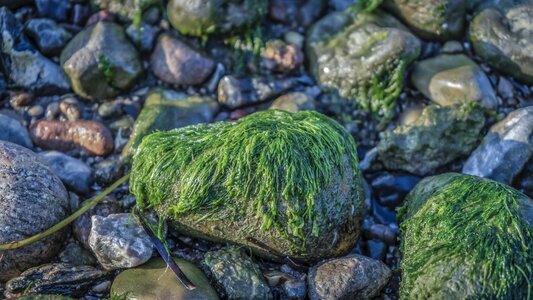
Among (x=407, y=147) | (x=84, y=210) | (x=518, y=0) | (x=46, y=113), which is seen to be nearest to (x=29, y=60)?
(x=46, y=113)

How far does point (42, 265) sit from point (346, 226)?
2331mm

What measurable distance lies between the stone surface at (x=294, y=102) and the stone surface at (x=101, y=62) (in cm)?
143

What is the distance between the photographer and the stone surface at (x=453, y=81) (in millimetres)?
4879

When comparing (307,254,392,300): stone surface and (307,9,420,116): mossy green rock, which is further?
(307,9,420,116): mossy green rock

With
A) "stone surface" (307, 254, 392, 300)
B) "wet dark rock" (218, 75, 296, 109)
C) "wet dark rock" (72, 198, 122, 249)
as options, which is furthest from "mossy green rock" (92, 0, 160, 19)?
"stone surface" (307, 254, 392, 300)

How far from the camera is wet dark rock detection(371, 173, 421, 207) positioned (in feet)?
15.3

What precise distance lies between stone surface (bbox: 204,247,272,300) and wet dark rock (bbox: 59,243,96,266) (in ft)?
3.06

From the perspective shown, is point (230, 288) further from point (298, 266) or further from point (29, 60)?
point (29, 60)

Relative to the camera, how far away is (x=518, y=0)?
526cm

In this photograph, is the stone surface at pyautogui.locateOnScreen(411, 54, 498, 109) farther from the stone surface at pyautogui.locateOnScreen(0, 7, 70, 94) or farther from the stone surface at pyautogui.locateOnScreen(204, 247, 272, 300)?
the stone surface at pyautogui.locateOnScreen(0, 7, 70, 94)

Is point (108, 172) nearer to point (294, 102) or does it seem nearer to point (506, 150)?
point (294, 102)

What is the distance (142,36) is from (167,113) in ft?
3.07

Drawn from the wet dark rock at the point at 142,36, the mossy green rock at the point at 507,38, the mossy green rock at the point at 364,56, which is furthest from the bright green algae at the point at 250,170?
the mossy green rock at the point at 507,38

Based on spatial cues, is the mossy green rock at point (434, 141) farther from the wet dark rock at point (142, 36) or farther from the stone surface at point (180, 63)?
the wet dark rock at point (142, 36)
